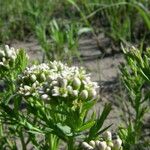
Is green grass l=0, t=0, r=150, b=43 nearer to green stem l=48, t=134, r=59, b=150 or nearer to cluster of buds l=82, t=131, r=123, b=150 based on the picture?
green stem l=48, t=134, r=59, b=150

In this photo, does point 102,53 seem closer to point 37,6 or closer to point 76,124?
point 37,6

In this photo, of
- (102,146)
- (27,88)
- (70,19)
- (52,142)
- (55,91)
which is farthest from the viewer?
(70,19)

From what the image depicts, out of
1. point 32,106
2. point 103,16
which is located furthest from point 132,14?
point 32,106

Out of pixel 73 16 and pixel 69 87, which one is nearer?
pixel 69 87

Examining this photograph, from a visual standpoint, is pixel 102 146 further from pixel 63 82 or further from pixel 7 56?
pixel 7 56

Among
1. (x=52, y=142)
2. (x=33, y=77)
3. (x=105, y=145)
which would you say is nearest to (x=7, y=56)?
(x=33, y=77)

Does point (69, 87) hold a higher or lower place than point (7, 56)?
lower

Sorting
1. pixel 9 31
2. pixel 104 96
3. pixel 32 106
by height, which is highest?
pixel 9 31

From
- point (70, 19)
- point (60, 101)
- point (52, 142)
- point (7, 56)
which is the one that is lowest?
point (52, 142)

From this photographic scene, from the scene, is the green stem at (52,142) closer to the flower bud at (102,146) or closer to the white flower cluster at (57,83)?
the white flower cluster at (57,83)
